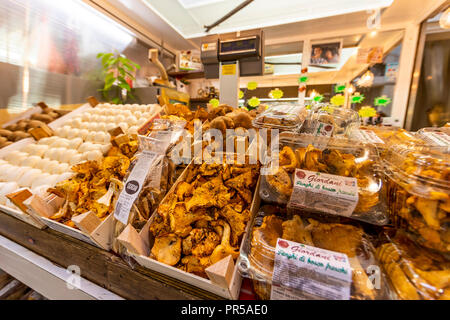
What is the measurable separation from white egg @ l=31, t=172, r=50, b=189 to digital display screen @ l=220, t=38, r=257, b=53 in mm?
1613

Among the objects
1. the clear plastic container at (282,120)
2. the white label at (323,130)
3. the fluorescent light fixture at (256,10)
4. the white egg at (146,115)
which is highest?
the fluorescent light fixture at (256,10)

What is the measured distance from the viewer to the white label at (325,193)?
0.52 metres

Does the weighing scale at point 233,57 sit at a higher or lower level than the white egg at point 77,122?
higher

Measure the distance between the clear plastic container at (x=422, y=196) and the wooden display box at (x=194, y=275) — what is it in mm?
430

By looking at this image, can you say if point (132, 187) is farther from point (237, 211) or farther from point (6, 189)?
point (6, 189)

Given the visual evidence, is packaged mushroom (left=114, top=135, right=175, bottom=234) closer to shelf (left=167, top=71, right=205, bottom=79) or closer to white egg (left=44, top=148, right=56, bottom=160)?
white egg (left=44, top=148, right=56, bottom=160)

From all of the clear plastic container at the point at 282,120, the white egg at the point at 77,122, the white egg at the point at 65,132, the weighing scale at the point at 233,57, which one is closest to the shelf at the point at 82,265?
the clear plastic container at the point at 282,120

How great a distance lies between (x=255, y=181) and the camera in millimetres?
753

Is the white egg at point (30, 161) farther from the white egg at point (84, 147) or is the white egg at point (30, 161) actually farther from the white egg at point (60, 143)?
the white egg at point (84, 147)

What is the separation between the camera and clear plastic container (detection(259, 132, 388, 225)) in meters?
0.55

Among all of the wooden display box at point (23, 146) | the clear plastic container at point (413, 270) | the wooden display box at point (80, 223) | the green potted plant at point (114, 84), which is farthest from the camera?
the green potted plant at point (114, 84)

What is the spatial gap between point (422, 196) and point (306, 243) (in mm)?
301

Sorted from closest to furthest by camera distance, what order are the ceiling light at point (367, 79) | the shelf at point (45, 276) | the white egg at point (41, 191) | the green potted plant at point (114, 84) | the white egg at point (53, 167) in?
the shelf at point (45, 276) → the white egg at point (41, 191) → the white egg at point (53, 167) → the green potted plant at point (114, 84) → the ceiling light at point (367, 79)
